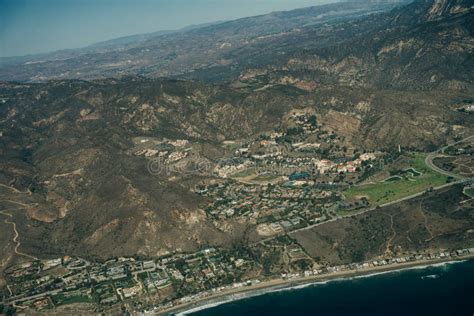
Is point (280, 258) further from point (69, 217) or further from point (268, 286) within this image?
point (69, 217)

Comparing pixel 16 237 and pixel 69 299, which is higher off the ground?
pixel 16 237

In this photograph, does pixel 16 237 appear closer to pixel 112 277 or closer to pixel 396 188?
pixel 112 277

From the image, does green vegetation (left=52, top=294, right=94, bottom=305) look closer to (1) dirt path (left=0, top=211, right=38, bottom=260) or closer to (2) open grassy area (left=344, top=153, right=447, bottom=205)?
(1) dirt path (left=0, top=211, right=38, bottom=260)

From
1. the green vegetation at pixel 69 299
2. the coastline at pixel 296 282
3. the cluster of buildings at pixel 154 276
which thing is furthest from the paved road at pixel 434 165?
the green vegetation at pixel 69 299

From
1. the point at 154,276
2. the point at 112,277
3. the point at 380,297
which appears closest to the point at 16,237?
the point at 112,277

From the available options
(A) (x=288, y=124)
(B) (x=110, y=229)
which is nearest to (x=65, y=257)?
(B) (x=110, y=229)

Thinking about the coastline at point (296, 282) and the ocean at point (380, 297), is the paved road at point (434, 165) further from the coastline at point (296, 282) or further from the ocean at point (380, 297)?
the ocean at point (380, 297)
